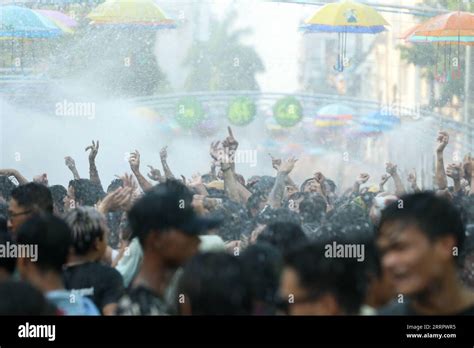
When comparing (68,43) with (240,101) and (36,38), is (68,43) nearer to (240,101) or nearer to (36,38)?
(36,38)

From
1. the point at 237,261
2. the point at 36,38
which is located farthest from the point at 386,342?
the point at 36,38

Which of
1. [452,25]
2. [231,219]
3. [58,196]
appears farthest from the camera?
[452,25]

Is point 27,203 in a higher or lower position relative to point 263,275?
higher

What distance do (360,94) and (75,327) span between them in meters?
8.31

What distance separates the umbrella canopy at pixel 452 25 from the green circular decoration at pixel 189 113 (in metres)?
2.24

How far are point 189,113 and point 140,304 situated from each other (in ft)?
28.2

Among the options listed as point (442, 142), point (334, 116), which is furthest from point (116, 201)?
point (334, 116)

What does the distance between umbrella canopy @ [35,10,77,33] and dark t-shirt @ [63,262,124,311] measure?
279 inches

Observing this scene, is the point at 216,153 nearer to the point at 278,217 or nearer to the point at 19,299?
the point at 278,217

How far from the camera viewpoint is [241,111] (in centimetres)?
1238

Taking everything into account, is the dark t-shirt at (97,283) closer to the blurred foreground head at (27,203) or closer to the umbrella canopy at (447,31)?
the blurred foreground head at (27,203)

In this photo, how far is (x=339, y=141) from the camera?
12.8 m

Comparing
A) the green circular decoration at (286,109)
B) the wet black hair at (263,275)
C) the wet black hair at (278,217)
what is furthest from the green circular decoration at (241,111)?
the wet black hair at (263,275)

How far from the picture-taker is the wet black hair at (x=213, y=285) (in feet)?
11.2
